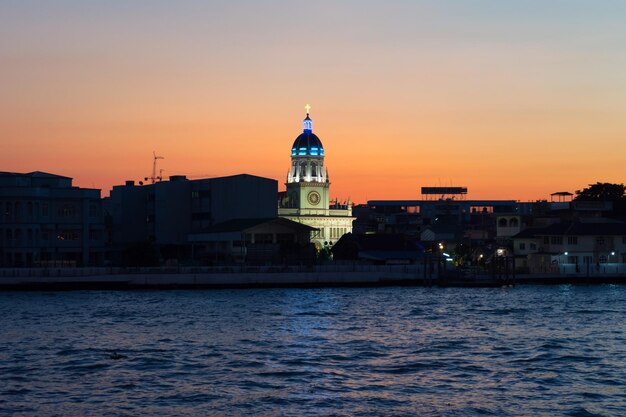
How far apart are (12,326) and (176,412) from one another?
32.7 metres

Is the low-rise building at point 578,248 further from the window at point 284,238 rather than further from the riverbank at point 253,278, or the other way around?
the window at point 284,238

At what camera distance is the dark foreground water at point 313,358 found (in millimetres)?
41062

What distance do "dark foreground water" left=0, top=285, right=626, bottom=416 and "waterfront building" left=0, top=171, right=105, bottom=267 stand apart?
36874 millimetres

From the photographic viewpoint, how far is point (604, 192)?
193 metres

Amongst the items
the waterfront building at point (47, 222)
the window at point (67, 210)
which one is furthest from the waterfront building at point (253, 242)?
the window at point (67, 210)

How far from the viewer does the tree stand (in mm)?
190625

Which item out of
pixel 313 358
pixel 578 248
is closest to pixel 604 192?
pixel 578 248

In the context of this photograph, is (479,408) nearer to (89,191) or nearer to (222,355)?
(222,355)

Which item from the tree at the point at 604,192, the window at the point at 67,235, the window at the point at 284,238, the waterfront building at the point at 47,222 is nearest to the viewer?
the waterfront building at the point at 47,222

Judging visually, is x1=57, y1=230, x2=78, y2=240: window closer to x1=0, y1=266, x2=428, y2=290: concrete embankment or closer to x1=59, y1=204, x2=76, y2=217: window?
x1=59, y1=204, x2=76, y2=217: window

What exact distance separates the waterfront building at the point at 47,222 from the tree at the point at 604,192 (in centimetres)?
9726

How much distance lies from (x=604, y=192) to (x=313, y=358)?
150 m

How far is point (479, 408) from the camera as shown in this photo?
3988 cm

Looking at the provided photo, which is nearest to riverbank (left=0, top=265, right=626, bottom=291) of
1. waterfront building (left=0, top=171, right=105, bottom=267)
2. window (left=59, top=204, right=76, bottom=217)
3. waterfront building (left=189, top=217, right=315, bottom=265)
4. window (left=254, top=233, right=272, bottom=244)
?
waterfront building (left=0, top=171, right=105, bottom=267)
